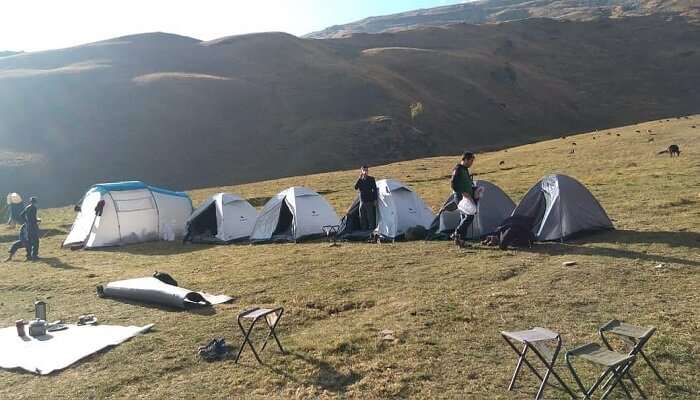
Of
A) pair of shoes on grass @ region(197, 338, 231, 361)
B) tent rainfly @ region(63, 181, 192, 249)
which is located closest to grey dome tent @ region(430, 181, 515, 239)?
pair of shoes on grass @ region(197, 338, 231, 361)

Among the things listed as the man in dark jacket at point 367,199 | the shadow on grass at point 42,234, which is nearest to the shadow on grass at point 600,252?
the man in dark jacket at point 367,199

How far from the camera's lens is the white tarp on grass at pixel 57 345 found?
881cm

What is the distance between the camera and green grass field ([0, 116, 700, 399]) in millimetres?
7691

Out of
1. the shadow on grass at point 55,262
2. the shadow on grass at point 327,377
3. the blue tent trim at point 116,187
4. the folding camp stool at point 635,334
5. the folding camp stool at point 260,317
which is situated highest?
the blue tent trim at point 116,187

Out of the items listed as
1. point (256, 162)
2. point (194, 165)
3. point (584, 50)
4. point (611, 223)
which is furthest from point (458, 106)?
point (611, 223)

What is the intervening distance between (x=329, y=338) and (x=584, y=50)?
134m

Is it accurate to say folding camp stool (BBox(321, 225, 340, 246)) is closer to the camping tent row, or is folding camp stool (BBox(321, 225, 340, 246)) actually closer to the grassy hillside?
the camping tent row

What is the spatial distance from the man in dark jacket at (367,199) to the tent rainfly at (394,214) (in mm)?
232

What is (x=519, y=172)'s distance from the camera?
3338 centimetres

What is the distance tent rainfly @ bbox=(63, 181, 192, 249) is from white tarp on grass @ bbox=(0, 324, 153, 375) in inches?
437

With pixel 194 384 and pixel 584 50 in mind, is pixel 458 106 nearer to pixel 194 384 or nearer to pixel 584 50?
pixel 584 50

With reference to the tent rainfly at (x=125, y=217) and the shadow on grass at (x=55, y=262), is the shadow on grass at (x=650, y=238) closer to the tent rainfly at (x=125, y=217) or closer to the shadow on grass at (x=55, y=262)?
the shadow on grass at (x=55, y=262)

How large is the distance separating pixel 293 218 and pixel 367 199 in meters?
2.78

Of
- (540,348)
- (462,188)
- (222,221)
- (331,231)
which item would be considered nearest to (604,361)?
(540,348)
